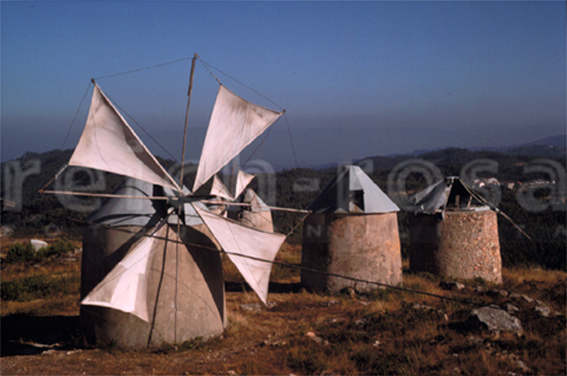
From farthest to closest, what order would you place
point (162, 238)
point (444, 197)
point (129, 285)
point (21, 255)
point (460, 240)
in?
1. point (21, 255)
2. point (444, 197)
3. point (460, 240)
4. point (162, 238)
5. point (129, 285)

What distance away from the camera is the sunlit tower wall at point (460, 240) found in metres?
13.5

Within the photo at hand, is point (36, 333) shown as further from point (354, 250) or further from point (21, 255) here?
point (21, 255)

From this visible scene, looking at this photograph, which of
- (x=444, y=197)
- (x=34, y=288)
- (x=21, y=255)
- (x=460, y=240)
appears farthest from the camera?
(x=21, y=255)

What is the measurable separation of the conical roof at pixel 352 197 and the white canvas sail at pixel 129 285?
5.63m

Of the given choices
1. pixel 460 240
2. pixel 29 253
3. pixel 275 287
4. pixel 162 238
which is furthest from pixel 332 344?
pixel 29 253

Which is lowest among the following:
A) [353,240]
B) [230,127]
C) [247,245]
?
[353,240]

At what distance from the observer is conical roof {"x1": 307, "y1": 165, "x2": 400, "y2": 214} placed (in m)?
11.7

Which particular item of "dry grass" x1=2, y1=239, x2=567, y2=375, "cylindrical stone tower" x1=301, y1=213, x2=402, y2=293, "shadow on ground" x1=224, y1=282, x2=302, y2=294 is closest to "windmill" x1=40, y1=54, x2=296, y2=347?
"dry grass" x1=2, y1=239, x2=567, y2=375

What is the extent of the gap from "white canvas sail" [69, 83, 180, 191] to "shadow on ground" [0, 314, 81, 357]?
318cm

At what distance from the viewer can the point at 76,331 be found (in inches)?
325

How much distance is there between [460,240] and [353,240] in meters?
4.20

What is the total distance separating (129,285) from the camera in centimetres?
667

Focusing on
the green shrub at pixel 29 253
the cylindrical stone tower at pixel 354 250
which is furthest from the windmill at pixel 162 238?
the green shrub at pixel 29 253

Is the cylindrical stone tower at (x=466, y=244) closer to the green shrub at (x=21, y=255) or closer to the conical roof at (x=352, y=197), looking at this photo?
the conical roof at (x=352, y=197)
